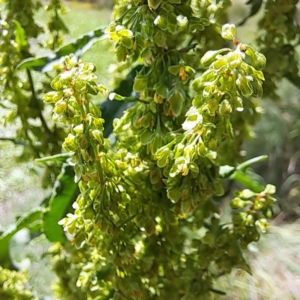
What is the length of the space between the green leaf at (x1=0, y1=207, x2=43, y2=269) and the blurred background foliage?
0.01m

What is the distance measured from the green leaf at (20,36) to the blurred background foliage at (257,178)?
0.21 ft

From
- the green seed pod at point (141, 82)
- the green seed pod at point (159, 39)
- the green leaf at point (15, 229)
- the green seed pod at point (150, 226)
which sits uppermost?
the green seed pod at point (159, 39)

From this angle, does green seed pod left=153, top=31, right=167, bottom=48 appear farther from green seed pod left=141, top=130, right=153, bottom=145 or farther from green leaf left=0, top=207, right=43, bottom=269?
green leaf left=0, top=207, right=43, bottom=269

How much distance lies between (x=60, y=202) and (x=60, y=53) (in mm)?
163

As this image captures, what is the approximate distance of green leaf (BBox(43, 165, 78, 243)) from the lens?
527mm

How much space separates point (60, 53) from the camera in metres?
0.55

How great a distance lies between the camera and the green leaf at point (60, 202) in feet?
1.73

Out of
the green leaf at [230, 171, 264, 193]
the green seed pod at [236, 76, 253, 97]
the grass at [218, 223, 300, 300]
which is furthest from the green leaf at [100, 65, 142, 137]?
the grass at [218, 223, 300, 300]

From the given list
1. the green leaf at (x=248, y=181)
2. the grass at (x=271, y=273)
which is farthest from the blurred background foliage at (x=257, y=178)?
the green leaf at (x=248, y=181)

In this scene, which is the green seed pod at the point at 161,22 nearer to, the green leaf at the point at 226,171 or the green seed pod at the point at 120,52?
the green seed pod at the point at 120,52

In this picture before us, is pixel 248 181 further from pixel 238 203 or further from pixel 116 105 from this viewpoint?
pixel 116 105

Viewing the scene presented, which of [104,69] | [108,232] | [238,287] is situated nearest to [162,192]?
[108,232]

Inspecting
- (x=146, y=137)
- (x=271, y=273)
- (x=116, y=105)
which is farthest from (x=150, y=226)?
(x=271, y=273)

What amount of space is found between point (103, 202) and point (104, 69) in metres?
0.46
